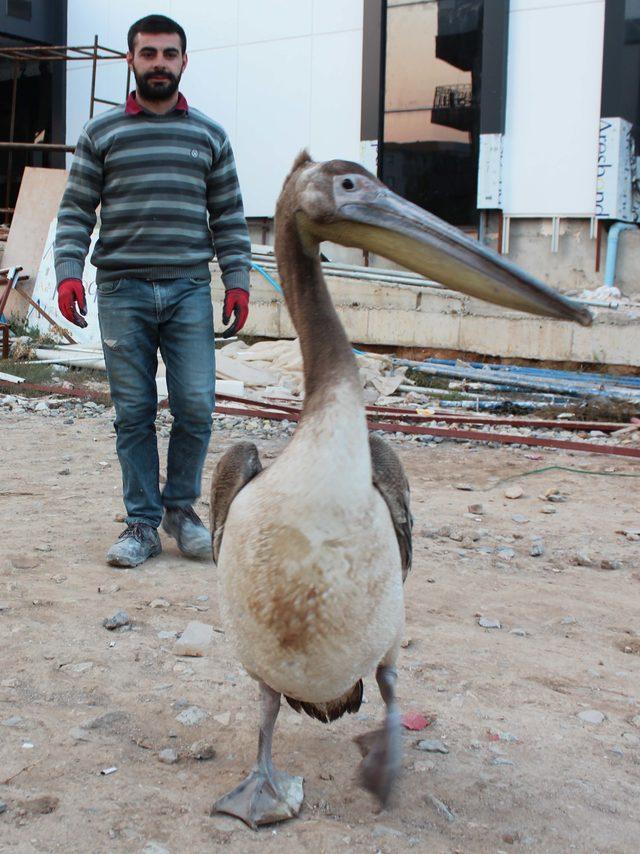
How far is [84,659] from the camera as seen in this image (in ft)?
11.2

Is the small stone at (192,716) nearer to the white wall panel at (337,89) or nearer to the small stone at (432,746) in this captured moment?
the small stone at (432,746)

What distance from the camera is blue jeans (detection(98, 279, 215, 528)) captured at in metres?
4.50

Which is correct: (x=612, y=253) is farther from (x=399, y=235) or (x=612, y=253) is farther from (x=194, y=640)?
(x=399, y=235)

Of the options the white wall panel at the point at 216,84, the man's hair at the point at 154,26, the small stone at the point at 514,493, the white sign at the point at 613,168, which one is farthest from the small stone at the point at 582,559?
the white wall panel at the point at 216,84

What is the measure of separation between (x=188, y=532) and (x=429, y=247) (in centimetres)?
266

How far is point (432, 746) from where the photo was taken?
115 inches

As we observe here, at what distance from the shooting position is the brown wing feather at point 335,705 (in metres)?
2.72

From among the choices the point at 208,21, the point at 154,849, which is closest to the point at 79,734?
the point at 154,849

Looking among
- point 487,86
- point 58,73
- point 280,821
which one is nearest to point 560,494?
point 280,821

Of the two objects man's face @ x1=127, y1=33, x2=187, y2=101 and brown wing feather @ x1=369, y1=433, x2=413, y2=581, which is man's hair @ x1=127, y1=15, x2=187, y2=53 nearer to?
man's face @ x1=127, y1=33, x2=187, y2=101

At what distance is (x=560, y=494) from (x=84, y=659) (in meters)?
3.62

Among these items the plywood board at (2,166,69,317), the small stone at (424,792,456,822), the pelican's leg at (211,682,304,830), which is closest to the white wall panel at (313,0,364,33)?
the plywood board at (2,166,69,317)

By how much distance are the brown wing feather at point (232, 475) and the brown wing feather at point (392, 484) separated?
1.12 ft

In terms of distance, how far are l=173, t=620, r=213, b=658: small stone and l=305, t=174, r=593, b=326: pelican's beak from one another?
1.70 m
